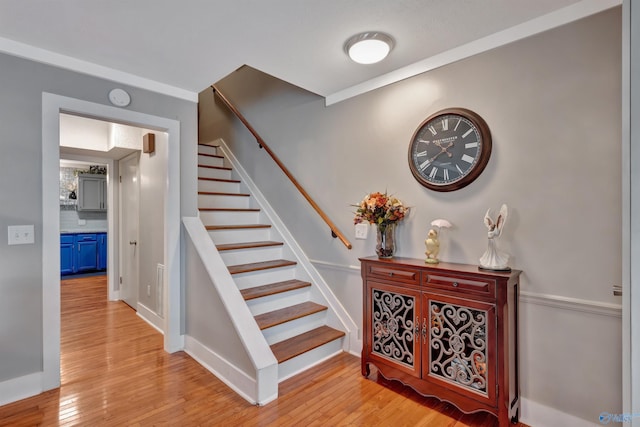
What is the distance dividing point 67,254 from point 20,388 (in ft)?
16.9

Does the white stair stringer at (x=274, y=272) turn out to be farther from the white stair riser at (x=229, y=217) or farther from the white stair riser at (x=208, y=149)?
the white stair riser at (x=208, y=149)

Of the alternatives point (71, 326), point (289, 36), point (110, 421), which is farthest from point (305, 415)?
point (71, 326)

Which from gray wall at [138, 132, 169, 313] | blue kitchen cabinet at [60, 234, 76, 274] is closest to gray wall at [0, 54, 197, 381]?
gray wall at [138, 132, 169, 313]

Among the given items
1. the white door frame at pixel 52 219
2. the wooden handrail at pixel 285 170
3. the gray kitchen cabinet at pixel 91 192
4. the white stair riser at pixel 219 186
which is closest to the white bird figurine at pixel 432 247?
the wooden handrail at pixel 285 170

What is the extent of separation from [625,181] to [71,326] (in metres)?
4.75

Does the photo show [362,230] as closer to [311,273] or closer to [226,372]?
[311,273]

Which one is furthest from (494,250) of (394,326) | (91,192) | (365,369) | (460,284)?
(91,192)

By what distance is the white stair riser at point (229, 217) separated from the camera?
342cm

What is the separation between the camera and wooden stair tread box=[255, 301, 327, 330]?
2560mm

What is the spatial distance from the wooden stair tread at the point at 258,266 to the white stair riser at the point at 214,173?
5.06 ft

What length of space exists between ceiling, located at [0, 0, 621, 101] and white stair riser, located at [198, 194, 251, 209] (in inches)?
54.9

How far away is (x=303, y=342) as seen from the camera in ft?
8.63

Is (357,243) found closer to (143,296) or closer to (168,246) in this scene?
(168,246)

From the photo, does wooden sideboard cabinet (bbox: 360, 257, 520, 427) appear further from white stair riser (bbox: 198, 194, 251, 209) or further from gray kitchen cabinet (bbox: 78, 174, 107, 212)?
gray kitchen cabinet (bbox: 78, 174, 107, 212)
